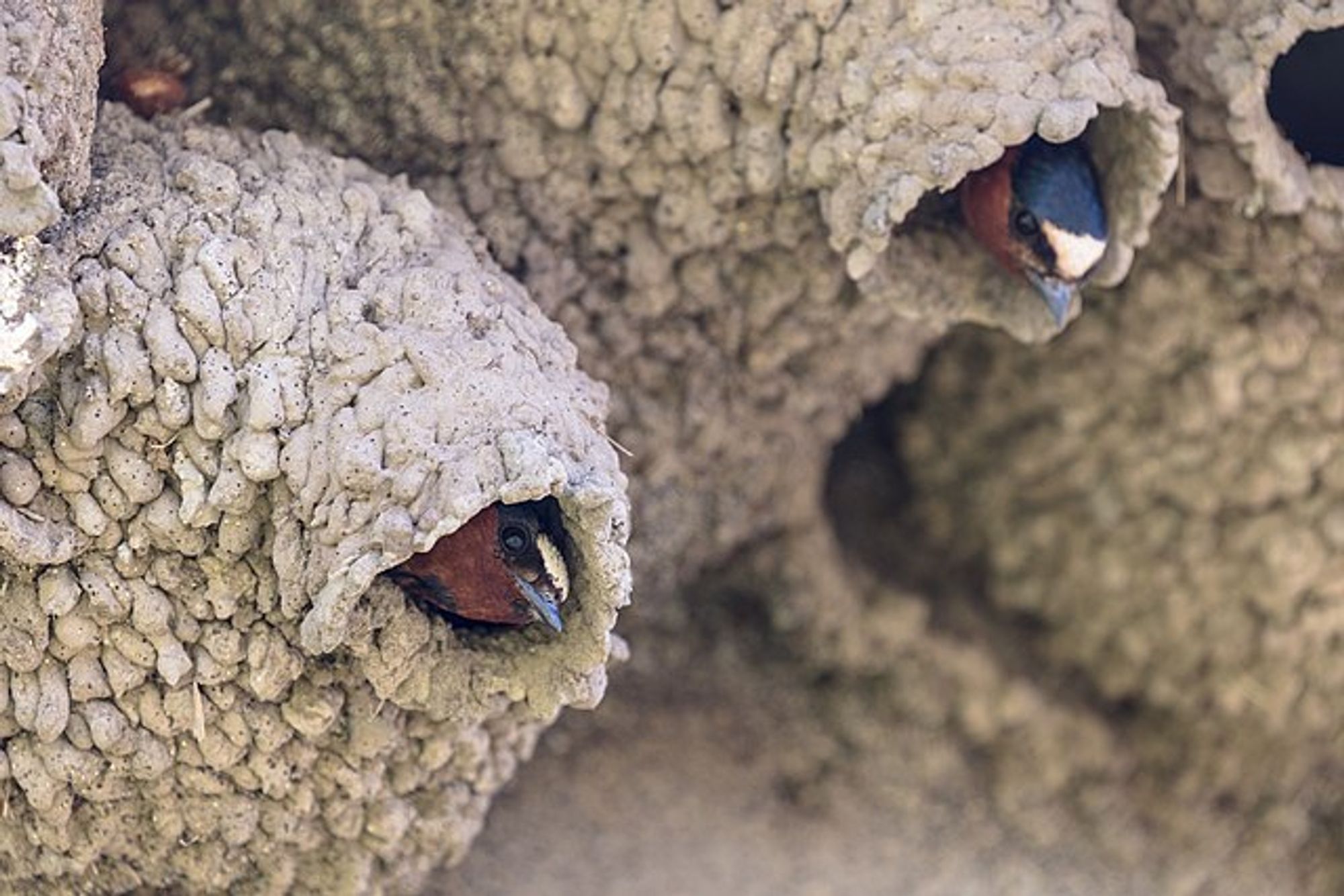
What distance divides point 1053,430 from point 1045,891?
1078 mm

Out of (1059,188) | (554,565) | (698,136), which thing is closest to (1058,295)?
(1059,188)

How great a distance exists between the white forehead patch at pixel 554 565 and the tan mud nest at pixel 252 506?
0.13 ft

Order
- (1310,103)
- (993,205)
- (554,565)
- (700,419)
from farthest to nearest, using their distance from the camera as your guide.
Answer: (700,419) → (1310,103) → (993,205) → (554,565)

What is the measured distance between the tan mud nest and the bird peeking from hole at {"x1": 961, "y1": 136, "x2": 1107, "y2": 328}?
2.84ft

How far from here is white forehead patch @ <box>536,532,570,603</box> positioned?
12.7ft

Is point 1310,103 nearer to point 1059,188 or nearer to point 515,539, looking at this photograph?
point 1059,188

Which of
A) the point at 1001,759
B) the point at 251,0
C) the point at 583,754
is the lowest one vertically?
the point at 583,754

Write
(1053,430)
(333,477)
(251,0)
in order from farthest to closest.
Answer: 1. (1053,430)
2. (251,0)
3. (333,477)

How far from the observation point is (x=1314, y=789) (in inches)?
227

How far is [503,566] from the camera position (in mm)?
3883

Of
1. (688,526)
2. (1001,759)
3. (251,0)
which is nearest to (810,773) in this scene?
(1001,759)

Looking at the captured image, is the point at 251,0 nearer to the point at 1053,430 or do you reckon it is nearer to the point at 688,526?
the point at 688,526

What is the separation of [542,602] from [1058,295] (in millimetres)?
1185

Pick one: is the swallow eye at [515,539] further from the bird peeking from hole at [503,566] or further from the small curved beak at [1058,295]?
the small curved beak at [1058,295]
